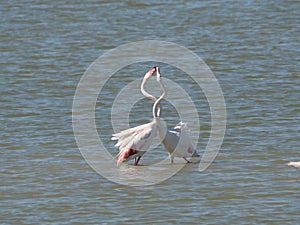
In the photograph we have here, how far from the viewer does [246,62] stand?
18.5 m

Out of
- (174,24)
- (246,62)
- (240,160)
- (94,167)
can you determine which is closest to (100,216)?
(94,167)

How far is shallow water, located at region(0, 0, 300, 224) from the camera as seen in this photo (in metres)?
11.2

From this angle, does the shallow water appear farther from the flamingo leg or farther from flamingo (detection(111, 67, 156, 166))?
flamingo (detection(111, 67, 156, 166))

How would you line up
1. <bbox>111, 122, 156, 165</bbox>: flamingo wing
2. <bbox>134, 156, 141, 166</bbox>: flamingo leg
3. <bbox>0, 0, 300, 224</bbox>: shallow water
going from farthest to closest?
<bbox>134, 156, 141, 166</bbox>: flamingo leg
<bbox>111, 122, 156, 165</bbox>: flamingo wing
<bbox>0, 0, 300, 224</bbox>: shallow water

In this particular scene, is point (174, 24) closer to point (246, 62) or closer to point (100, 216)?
point (246, 62)

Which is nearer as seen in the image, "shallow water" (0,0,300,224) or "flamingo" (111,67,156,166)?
"shallow water" (0,0,300,224)

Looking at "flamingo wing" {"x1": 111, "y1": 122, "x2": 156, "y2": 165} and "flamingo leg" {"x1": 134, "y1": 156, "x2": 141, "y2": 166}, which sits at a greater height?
"flamingo wing" {"x1": 111, "y1": 122, "x2": 156, "y2": 165}

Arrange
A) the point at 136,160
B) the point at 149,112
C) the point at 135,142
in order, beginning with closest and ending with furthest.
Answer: the point at 135,142, the point at 136,160, the point at 149,112

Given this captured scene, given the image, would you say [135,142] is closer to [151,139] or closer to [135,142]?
[135,142]

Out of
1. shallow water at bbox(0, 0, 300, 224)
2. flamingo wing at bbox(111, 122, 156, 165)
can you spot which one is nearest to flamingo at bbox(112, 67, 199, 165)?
flamingo wing at bbox(111, 122, 156, 165)

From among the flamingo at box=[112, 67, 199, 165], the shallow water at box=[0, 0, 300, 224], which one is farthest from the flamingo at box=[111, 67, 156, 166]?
the shallow water at box=[0, 0, 300, 224]

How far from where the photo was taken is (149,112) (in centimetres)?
1552

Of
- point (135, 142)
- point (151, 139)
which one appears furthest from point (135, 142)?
point (151, 139)

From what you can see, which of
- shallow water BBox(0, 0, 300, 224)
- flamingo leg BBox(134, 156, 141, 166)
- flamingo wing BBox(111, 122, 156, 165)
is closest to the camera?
shallow water BBox(0, 0, 300, 224)
